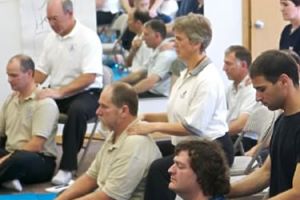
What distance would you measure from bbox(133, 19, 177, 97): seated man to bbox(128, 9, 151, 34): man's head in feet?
1.49

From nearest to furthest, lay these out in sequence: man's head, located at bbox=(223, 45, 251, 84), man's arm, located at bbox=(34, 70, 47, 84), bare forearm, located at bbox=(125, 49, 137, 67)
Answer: man's head, located at bbox=(223, 45, 251, 84) < man's arm, located at bbox=(34, 70, 47, 84) < bare forearm, located at bbox=(125, 49, 137, 67)

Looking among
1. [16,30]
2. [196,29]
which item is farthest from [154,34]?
[196,29]

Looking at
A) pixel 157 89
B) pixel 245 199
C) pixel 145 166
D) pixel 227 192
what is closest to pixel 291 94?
pixel 227 192

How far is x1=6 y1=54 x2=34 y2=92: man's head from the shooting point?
473 centimetres

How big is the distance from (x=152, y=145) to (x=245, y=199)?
→ 0.56 meters

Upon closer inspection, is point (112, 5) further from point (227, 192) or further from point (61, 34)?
point (227, 192)

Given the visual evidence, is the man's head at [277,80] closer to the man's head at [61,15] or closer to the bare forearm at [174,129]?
the bare forearm at [174,129]

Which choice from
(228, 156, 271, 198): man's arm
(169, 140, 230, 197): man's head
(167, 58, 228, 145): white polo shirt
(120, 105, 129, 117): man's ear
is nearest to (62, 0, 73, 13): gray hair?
(167, 58, 228, 145): white polo shirt

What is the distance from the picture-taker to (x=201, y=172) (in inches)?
92.6

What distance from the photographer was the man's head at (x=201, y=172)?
235 cm

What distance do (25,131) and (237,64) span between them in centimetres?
159

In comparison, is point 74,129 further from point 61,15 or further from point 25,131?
point 61,15

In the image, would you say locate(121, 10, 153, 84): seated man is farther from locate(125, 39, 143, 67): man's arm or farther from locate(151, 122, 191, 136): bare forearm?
locate(151, 122, 191, 136): bare forearm

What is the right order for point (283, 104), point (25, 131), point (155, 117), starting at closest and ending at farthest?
point (283, 104) < point (155, 117) < point (25, 131)
